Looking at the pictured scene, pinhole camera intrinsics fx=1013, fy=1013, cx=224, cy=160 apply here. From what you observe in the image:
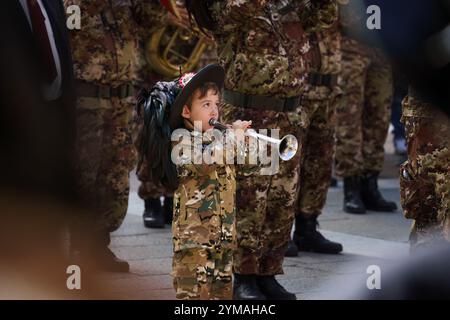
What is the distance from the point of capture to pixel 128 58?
6.21 m

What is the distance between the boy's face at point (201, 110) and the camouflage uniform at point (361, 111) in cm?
411

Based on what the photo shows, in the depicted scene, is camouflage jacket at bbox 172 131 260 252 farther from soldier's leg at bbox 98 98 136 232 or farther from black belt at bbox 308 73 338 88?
black belt at bbox 308 73 338 88

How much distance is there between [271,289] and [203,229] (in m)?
1.16

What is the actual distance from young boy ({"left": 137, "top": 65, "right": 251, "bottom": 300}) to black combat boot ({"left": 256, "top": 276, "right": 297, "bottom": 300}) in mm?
961

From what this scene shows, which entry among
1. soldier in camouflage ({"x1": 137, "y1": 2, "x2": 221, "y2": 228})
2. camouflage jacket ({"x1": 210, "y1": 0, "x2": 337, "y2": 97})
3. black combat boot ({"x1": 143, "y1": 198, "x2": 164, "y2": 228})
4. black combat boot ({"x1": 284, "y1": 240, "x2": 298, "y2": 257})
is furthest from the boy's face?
black combat boot ({"x1": 143, "y1": 198, "x2": 164, "y2": 228})

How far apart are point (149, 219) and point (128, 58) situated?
1.90 metres

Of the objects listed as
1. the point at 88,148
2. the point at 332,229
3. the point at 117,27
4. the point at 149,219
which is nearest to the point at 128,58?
the point at 117,27

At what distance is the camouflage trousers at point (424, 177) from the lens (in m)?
4.64

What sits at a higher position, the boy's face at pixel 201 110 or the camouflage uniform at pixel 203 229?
the boy's face at pixel 201 110

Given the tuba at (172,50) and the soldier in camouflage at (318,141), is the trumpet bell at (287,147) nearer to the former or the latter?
the soldier in camouflage at (318,141)

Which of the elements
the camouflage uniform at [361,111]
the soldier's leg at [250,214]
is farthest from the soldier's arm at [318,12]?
the camouflage uniform at [361,111]

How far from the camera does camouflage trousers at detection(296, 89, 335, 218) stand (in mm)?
6766

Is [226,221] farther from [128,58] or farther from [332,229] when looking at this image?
[332,229]

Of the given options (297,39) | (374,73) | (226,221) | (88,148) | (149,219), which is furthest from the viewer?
(374,73)
